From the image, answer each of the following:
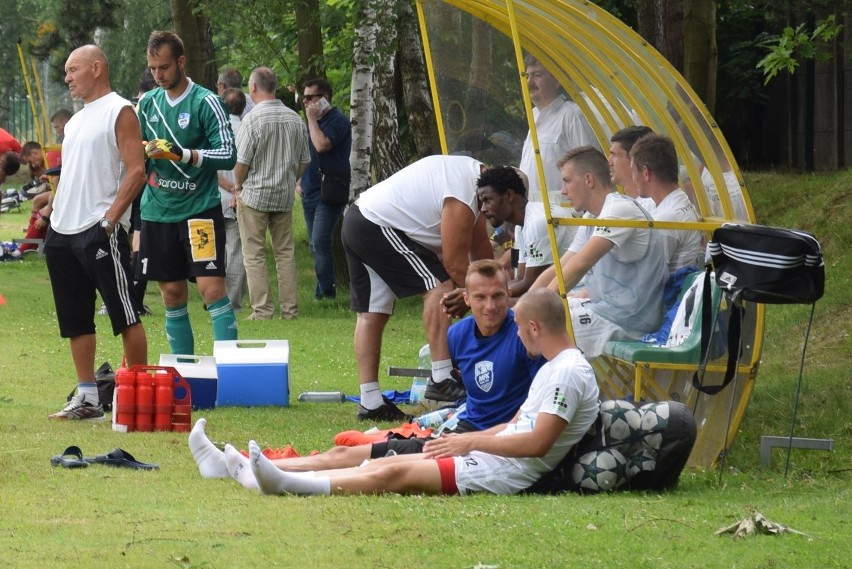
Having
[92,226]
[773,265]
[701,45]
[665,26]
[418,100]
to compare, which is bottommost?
[773,265]

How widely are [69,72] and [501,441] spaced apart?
13.7 ft

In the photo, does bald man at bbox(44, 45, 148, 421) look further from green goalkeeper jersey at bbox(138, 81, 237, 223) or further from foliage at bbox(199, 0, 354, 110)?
foliage at bbox(199, 0, 354, 110)

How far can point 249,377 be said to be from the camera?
31.6ft

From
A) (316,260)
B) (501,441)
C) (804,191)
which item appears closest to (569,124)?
(501,441)

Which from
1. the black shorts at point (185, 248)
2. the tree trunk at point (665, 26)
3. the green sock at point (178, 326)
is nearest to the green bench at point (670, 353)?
the black shorts at point (185, 248)

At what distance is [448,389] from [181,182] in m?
2.29

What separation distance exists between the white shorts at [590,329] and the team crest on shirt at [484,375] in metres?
1.03

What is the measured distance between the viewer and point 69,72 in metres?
8.95

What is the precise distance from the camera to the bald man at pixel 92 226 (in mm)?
8688

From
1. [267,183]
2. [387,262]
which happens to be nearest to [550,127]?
[387,262]

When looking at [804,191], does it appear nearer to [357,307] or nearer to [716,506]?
[357,307]

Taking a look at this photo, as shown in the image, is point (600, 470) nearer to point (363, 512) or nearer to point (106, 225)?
point (363, 512)

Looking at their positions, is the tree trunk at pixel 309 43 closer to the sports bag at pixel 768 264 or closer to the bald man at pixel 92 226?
the bald man at pixel 92 226

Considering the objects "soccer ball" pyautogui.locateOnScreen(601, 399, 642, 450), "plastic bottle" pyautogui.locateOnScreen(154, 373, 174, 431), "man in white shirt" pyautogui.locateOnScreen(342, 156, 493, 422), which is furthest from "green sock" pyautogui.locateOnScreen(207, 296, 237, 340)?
"soccer ball" pyautogui.locateOnScreen(601, 399, 642, 450)
